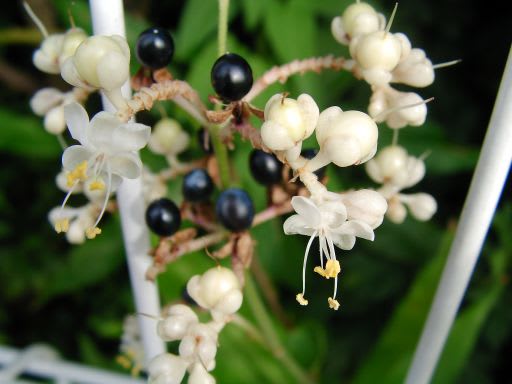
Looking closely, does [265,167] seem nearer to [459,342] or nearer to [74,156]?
[74,156]

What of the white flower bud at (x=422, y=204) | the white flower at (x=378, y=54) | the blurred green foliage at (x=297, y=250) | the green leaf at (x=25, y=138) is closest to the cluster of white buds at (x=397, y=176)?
the white flower bud at (x=422, y=204)

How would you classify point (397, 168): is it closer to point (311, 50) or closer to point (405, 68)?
point (405, 68)

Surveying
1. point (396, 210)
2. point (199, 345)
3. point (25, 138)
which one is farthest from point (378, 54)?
point (25, 138)

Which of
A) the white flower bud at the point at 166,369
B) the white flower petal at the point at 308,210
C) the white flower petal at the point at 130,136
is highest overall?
the white flower petal at the point at 130,136

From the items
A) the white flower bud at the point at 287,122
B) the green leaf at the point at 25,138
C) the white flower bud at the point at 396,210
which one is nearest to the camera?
the white flower bud at the point at 287,122

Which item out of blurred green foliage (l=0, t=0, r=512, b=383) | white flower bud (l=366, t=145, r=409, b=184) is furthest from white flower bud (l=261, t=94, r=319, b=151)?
blurred green foliage (l=0, t=0, r=512, b=383)

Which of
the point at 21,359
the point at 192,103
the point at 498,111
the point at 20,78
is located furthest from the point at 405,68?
the point at 20,78

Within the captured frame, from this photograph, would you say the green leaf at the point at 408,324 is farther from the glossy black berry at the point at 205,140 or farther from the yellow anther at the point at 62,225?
the yellow anther at the point at 62,225
